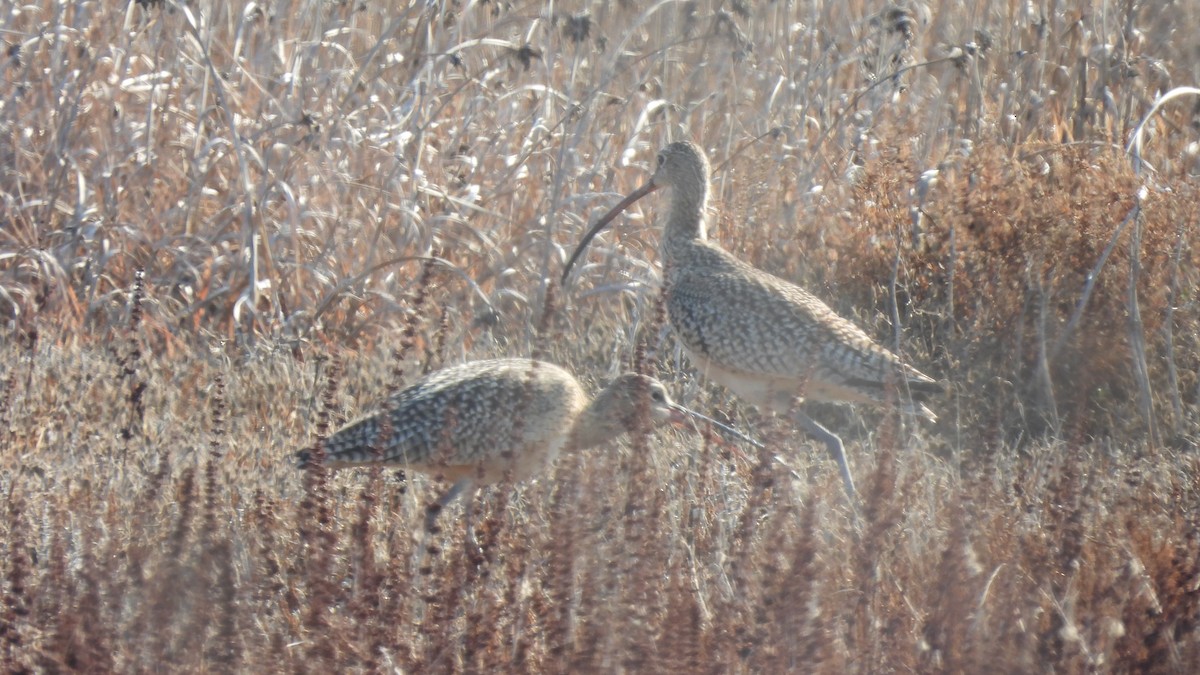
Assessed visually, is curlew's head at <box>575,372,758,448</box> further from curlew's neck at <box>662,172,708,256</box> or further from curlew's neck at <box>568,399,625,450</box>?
curlew's neck at <box>662,172,708,256</box>

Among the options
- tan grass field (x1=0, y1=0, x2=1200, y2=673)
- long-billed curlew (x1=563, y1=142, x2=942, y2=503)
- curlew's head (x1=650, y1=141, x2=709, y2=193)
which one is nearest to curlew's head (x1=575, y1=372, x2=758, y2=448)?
tan grass field (x1=0, y1=0, x2=1200, y2=673)

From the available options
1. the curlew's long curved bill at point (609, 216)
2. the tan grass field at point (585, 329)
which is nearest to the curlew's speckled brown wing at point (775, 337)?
the tan grass field at point (585, 329)

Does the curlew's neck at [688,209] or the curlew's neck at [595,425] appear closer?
the curlew's neck at [595,425]

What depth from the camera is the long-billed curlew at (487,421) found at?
15.4ft

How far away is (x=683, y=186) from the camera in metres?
6.58

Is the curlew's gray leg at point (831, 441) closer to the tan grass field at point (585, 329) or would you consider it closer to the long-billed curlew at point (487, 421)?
the tan grass field at point (585, 329)

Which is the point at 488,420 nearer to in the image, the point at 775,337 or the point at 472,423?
the point at 472,423

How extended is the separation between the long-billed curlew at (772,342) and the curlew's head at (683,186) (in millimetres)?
375

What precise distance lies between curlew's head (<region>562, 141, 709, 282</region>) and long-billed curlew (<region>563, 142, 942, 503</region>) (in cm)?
38

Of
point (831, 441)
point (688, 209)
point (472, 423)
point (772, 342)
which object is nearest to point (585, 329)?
Answer: point (688, 209)

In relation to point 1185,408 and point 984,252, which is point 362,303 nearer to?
point 984,252

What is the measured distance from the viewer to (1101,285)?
6.12m

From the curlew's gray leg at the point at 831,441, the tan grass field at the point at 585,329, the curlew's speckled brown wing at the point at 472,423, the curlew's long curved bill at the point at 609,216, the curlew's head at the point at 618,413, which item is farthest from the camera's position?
the curlew's long curved bill at the point at 609,216

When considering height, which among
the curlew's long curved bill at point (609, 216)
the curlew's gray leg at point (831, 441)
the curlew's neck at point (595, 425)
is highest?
the curlew's long curved bill at point (609, 216)
